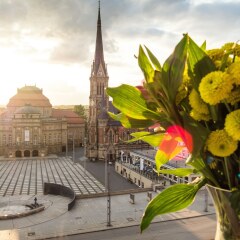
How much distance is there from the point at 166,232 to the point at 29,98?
65.7 m

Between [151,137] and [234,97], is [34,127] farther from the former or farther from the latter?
[234,97]

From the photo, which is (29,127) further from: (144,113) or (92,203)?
(144,113)

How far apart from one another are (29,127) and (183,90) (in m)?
69.7

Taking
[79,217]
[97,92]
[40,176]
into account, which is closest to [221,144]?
[79,217]

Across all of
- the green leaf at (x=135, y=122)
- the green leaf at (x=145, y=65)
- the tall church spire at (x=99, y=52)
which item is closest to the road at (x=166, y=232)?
the green leaf at (x=135, y=122)

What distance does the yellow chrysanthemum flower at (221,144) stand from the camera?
8.05ft

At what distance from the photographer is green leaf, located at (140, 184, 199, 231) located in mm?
2836

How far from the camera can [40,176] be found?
4488 cm

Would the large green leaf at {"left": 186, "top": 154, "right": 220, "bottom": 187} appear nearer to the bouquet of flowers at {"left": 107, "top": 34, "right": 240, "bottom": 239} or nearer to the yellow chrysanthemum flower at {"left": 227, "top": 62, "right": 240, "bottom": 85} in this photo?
the bouquet of flowers at {"left": 107, "top": 34, "right": 240, "bottom": 239}

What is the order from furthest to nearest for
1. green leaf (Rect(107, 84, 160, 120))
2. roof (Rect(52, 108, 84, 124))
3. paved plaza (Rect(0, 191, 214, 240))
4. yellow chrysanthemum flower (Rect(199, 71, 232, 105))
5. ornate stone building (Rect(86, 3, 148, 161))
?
roof (Rect(52, 108, 84, 124)) < ornate stone building (Rect(86, 3, 148, 161)) < paved plaza (Rect(0, 191, 214, 240)) < green leaf (Rect(107, 84, 160, 120)) < yellow chrysanthemum flower (Rect(199, 71, 232, 105))

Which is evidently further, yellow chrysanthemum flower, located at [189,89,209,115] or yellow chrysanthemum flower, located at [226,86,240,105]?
yellow chrysanthemum flower, located at [189,89,209,115]

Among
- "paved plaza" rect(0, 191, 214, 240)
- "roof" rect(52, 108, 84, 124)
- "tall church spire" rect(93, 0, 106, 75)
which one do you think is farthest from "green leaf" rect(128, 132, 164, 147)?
"roof" rect(52, 108, 84, 124)

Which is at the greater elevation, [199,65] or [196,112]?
[199,65]

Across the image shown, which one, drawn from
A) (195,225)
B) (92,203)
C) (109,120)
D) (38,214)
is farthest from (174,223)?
(109,120)
